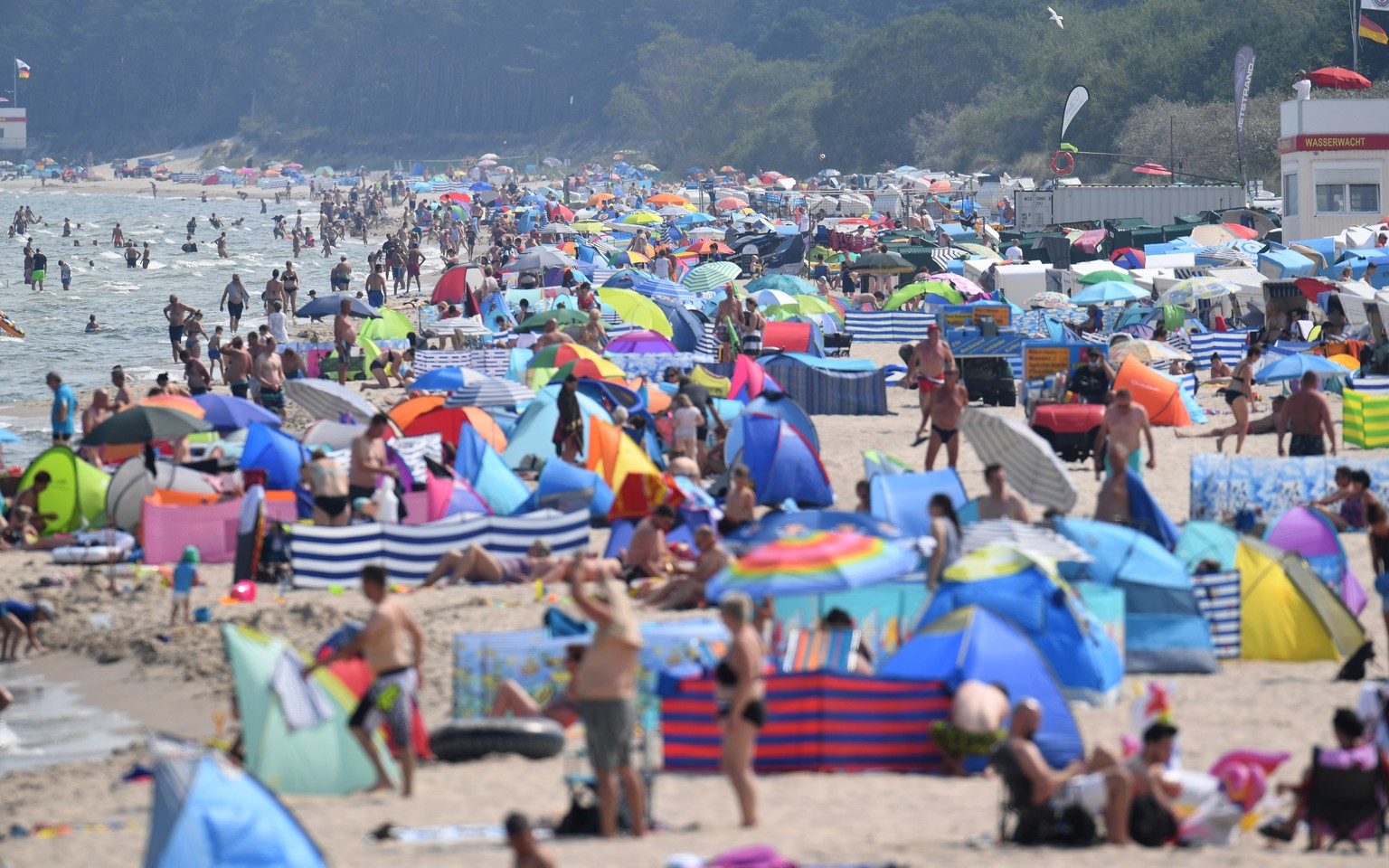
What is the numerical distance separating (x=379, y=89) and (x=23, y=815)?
13215 cm

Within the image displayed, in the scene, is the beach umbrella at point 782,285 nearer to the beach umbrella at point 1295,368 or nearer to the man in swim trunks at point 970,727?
the beach umbrella at point 1295,368

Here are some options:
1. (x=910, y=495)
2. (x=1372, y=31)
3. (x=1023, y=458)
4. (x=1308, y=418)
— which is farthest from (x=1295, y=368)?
(x=1372, y=31)

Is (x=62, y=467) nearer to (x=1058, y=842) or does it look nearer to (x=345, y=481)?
(x=345, y=481)

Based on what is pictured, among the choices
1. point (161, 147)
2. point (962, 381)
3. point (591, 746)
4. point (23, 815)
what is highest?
point (161, 147)

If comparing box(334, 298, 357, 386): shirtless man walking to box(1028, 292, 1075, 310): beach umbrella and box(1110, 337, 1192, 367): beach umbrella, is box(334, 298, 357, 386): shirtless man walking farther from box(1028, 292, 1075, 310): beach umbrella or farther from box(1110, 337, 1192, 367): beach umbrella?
box(1028, 292, 1075, 310): beach umbrella

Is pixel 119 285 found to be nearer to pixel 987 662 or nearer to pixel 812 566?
pixel 812 566

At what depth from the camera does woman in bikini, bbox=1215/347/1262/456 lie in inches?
590

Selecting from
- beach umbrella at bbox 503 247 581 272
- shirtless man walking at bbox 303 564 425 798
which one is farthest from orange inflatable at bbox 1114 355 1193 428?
beach umbrella at bbox 503 247 581 272

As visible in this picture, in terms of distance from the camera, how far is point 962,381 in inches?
709

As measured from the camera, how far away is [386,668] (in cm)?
754

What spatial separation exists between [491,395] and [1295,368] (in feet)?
21.9

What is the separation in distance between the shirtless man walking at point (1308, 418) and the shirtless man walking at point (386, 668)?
8.24 metres

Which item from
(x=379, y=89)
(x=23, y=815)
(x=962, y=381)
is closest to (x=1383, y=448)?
(x=962, y=381)

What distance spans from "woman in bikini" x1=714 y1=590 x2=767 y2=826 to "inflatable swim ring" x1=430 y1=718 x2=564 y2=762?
1390 millimetres
